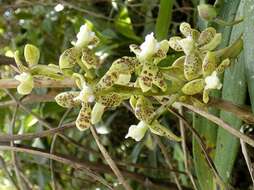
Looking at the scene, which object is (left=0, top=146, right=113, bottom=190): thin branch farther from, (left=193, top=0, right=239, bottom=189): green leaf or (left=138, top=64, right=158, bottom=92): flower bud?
(left=138, top=64, right=158, bottom=92): flower bud

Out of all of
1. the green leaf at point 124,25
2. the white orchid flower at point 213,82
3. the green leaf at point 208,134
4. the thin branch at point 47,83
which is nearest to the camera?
the white orchid flower at point 213,82

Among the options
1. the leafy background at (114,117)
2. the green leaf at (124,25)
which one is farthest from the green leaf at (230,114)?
the green leaf at (124,25)

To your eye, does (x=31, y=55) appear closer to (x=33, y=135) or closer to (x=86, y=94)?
(x=86, y=94)

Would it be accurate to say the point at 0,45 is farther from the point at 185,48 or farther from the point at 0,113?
the point at 185,48

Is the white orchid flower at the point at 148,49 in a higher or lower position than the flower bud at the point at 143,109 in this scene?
higher

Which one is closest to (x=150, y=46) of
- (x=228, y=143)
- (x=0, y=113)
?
(x=228, y=143)

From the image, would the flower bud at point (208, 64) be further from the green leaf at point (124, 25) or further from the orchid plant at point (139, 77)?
the green leaf at point (124, 25)

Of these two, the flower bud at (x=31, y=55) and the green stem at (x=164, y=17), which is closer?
the flower bud at (x=31, y=55)

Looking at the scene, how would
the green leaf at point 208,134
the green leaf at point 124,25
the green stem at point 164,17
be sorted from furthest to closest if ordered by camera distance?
the green leaf at point 124,25 → the green stem at point 164,17 → the green leaf at point 208,134

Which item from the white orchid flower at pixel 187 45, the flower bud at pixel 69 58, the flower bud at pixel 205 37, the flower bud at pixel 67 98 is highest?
the flower bud at pixel 205 37
